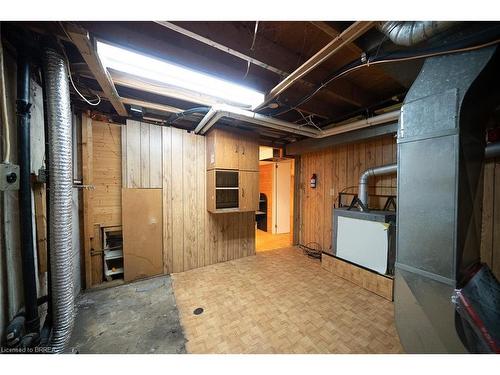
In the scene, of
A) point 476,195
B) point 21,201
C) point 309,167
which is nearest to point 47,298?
point 21,201

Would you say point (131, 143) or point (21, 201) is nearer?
point (21, 201)

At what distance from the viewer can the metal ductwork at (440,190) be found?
1013mm

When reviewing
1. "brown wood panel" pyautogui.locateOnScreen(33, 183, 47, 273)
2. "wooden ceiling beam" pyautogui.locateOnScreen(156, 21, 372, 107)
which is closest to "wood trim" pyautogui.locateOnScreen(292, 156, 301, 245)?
"wooden ceiling beam" pyautogui.locateOnScreen(156, 21, 372, 107)

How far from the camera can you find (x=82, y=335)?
4.99 feet

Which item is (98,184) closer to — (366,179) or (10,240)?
(10,240)

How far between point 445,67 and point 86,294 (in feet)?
12.6

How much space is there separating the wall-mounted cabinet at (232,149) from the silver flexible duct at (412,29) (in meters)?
2.03

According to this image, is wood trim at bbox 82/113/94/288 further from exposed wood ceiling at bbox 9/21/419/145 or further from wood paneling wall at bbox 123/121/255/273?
exposed wood ceiling at bbox 9/21/419/145

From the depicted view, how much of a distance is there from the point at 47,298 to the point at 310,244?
361cm

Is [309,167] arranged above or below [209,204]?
above
